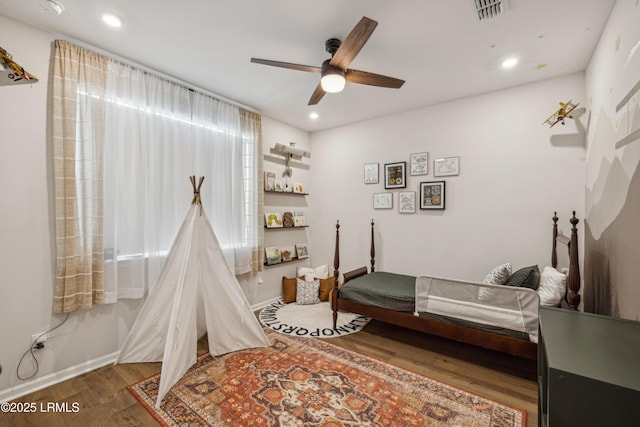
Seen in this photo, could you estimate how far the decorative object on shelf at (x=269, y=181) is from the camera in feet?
12.6

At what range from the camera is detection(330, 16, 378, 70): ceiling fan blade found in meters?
1.64

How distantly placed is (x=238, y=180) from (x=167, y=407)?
234 centimetres

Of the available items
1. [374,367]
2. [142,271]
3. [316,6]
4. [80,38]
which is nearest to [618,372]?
[374,367]

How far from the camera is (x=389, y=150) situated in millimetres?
3812

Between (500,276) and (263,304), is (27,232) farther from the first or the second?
(500,276)

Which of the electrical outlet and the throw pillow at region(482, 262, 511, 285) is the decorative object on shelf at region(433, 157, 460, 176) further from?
the electrical outlet

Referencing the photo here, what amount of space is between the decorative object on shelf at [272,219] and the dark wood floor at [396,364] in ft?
5.47

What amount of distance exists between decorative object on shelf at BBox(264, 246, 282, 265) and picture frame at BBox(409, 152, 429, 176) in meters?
2.17

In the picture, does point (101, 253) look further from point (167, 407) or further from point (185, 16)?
point (185, 16)

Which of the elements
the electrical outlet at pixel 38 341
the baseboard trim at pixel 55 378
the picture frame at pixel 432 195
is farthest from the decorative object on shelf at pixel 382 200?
the electrical outlet at pixel 38 341

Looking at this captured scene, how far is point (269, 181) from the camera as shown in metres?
3.88

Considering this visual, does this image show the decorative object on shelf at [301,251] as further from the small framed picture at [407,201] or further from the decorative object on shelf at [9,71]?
the decorative object on shelf at [9,71]

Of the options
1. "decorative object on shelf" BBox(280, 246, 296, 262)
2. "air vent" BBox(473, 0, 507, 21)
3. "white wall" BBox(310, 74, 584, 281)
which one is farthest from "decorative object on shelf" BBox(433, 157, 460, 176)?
"decorative object on shelf" BBox(280, 246, 296, 262)

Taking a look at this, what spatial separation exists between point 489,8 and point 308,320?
330 cm
